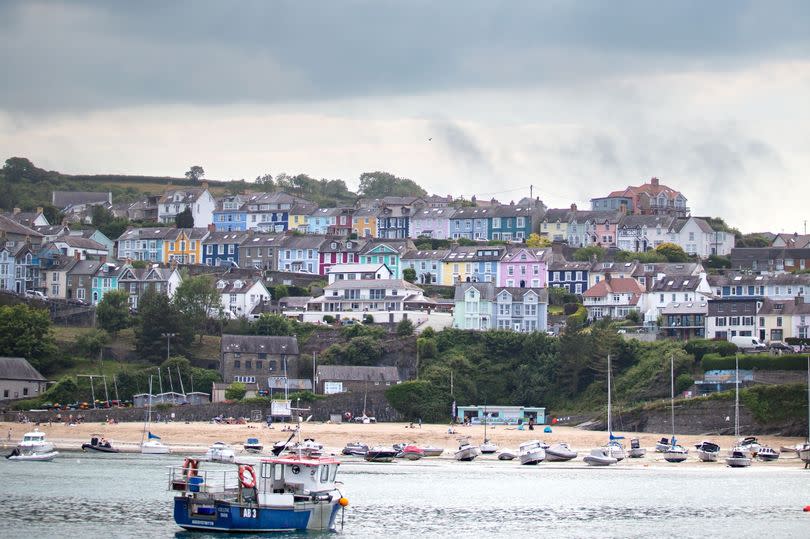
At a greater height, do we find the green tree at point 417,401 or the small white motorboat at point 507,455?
the green tree at point 417,401

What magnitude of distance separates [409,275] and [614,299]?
21840mm

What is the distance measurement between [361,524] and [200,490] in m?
7.57

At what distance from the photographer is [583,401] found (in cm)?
10406

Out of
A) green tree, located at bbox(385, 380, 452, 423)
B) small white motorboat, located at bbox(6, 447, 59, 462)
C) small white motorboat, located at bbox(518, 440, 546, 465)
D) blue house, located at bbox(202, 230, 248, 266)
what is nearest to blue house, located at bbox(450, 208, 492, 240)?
blue house, located at bbox(202, 230, 248, 266)

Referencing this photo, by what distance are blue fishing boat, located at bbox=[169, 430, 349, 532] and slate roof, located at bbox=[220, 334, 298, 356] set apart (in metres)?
55.1

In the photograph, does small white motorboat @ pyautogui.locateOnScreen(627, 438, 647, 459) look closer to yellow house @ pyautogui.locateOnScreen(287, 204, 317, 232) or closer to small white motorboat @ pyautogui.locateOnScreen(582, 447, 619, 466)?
small white motorboat @ pyautogui.locateOnScreen(582, 447, 619, 466)

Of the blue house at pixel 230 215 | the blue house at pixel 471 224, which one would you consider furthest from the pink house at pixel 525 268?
the blue house at pixel 230 215

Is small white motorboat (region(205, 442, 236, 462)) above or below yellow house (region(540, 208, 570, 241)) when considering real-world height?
below

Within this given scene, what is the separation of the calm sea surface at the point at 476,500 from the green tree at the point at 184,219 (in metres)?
71.1

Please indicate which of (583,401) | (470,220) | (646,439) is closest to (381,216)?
(470,220)

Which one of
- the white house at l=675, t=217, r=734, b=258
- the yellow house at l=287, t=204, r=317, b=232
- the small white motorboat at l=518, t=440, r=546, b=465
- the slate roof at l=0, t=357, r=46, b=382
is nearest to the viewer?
the small white motorboat at l=518, t=440, r=546, b=465

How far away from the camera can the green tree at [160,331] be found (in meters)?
110

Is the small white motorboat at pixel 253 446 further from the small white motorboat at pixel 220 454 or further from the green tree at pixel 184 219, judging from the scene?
the green tree at pixel 184 219

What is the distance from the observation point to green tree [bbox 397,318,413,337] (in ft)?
374
